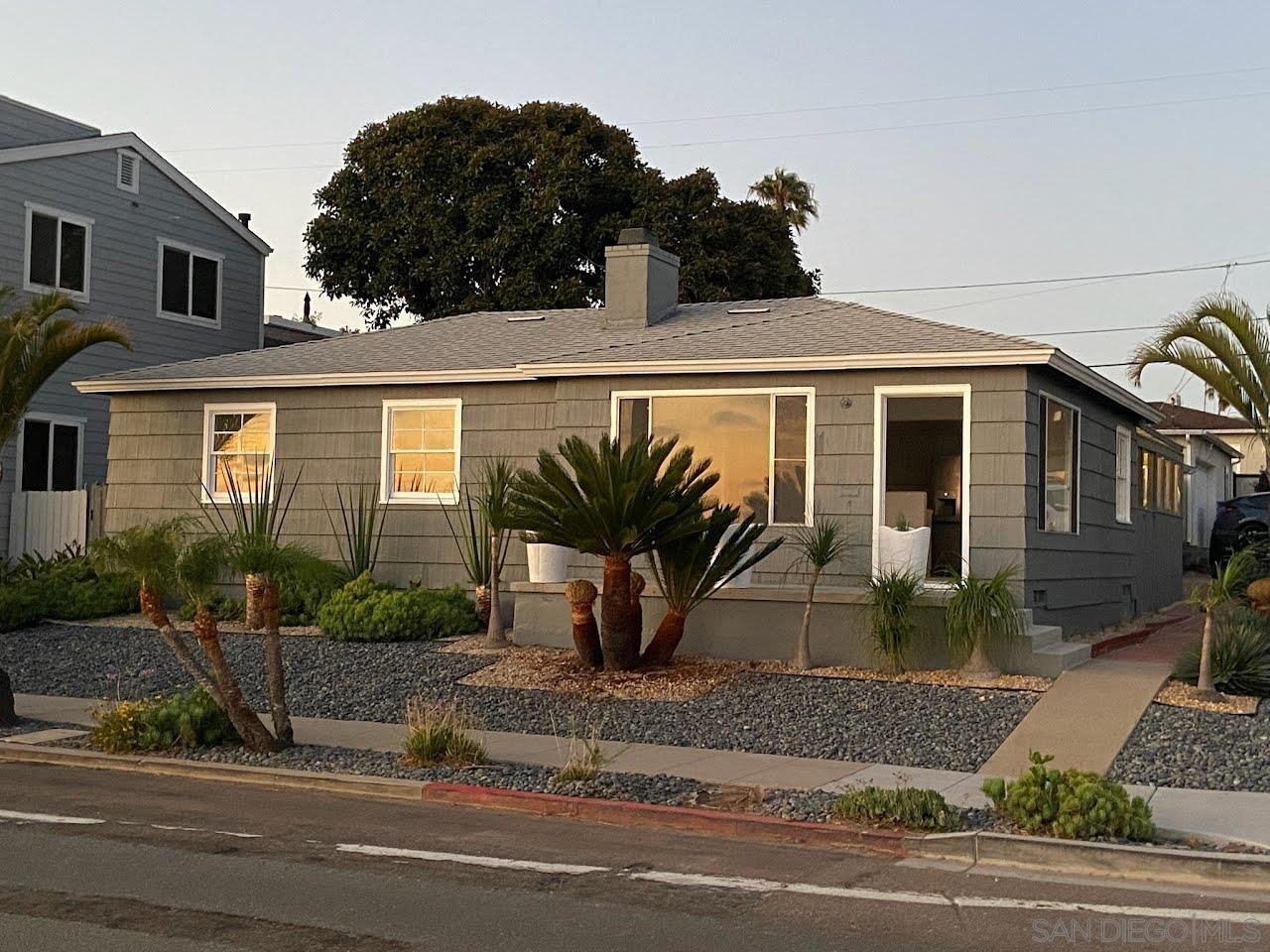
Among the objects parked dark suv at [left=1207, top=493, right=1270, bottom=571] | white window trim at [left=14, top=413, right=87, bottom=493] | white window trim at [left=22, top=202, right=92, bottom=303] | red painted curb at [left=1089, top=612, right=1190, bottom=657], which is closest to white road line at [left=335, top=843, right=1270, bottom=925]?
red painted curb at [left=1089, top=612, right=1190, bottom=657]

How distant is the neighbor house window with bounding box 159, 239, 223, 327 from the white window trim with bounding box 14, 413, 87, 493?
Answer: 2.76m

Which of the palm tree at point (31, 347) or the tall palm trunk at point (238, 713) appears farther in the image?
the palm tree at point (31, 347)

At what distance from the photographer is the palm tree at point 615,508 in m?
13.5

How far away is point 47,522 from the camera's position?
21.9m

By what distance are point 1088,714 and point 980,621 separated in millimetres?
1716

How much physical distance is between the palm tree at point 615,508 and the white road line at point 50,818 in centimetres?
569

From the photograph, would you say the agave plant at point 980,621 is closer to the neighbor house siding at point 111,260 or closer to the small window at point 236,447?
the small window at point 236,447

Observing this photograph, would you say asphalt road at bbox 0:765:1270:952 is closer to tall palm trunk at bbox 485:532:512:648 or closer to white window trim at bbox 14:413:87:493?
tall palm trunk at bbox 485:532:512:648

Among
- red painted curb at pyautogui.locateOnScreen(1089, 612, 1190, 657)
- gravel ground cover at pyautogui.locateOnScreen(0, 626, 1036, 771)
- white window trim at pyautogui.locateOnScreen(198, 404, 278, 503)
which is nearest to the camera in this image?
gravel ground cover at pyautogui.locateOnScreen(0, 626, 1036, 771)

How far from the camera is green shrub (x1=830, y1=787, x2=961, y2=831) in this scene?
872 cm

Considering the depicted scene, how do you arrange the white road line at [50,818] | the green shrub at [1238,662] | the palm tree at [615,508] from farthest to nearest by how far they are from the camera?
1. the palm tree at [615,508]
2. the green shrub at [1238,662]
3. the white road line at [50,818]

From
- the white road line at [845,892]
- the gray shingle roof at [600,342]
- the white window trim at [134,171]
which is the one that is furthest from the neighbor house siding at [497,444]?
the white road line at [845,892]

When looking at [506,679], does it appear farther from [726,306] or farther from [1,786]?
[726,306]

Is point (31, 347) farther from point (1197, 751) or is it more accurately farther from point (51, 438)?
point (1197, 751)
